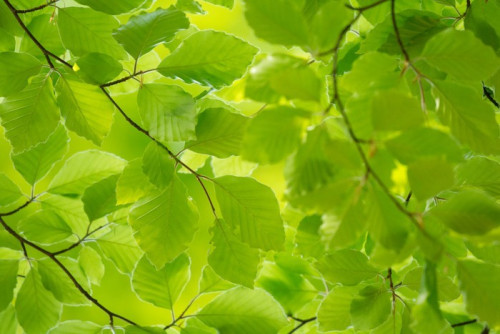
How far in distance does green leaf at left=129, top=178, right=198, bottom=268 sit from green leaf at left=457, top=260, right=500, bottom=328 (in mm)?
440

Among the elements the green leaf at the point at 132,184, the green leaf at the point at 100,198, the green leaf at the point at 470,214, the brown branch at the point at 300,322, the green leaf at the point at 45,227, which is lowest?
the brown branch at the point at 300,322

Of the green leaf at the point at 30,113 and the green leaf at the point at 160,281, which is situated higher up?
the green leaf at the point at 30,113

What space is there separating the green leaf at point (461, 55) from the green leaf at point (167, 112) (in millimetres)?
353

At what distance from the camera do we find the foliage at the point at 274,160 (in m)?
0.50

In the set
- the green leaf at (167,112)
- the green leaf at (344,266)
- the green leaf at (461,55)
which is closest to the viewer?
the green leaf at (461,55)

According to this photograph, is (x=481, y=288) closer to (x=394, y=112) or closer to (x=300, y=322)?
(x=394, y=112)

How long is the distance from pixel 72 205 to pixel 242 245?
448mm

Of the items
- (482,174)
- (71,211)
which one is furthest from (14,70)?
(482,174)

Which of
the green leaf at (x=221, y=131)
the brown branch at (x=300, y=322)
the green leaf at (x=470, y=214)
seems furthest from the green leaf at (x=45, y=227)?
the green leaf at (x=470, y=214)

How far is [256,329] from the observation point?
1.03m

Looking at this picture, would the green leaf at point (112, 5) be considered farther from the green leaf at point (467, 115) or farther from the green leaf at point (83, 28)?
the green leaf at point (467, 115)

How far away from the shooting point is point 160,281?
108 centimetres

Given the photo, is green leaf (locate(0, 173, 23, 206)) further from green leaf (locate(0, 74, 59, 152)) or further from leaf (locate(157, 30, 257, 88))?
leaf (locate(157, 30, 257, 88))

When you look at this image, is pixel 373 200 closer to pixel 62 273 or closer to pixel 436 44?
pixel 436 44
